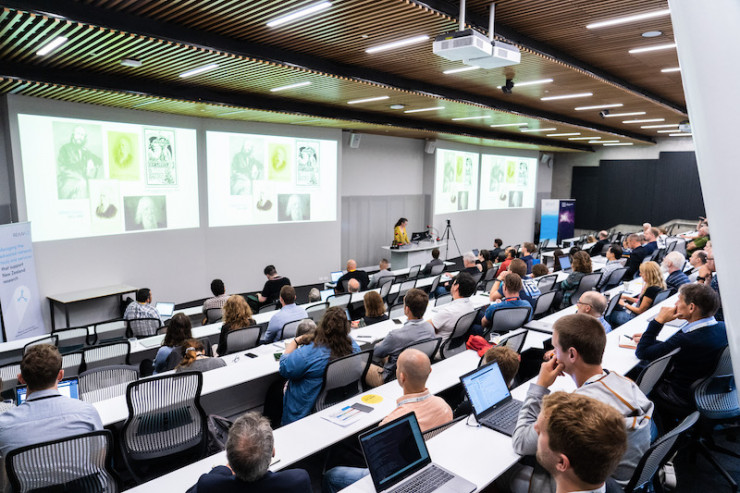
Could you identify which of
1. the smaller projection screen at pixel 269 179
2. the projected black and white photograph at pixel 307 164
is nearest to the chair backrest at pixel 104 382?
the smaller projection screen at pixel 269 179

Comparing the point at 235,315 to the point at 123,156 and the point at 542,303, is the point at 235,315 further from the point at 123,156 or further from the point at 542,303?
the point at 123,156

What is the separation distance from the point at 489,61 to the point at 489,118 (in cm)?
676

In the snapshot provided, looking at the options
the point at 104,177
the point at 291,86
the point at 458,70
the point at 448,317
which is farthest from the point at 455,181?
the point at 448,317

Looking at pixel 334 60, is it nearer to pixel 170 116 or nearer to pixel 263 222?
pixel 170 116

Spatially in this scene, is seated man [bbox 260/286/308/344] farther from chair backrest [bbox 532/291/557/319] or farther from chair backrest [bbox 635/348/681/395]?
chair backrest [bbox 635/348/681/395]

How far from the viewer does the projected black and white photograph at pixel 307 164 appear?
11.1 metres

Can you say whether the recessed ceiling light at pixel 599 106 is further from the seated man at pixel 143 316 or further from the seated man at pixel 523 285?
the seated man at pixel 143 316

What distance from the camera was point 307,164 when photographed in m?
11.3

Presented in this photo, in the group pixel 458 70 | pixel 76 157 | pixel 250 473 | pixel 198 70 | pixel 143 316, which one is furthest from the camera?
pixel 76 157

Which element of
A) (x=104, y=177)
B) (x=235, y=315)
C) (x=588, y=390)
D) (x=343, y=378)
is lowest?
(x=343, y=378)

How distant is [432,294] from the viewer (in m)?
8.57

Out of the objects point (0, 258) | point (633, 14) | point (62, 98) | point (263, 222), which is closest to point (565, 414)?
point (633, 14)

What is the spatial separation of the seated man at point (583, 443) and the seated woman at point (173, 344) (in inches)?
133

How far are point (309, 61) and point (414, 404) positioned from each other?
459 cm
